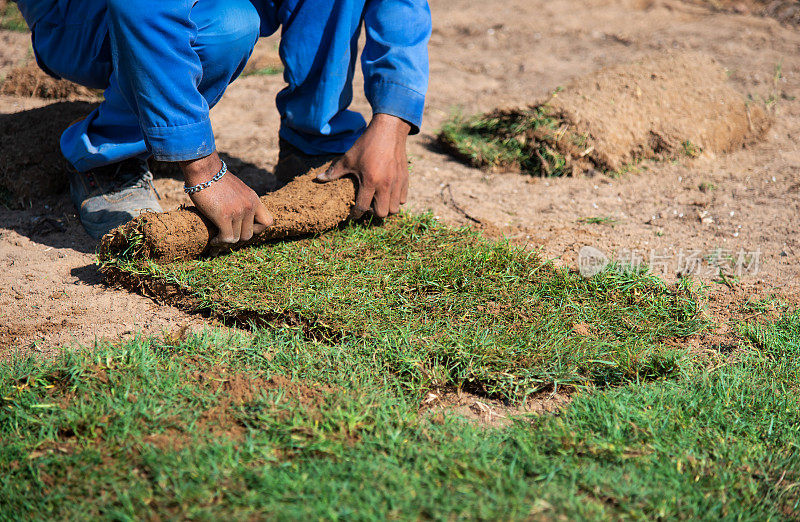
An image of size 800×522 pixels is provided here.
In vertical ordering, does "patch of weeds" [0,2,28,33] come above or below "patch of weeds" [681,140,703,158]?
below

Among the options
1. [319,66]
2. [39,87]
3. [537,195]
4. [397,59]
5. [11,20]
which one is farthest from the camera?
[11,20]

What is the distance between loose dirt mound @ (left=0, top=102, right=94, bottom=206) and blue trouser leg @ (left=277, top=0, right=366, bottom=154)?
1.21 metres

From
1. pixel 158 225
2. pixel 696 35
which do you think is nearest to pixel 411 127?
pixel 158 225

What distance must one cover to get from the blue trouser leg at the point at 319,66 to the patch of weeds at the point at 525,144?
908mm

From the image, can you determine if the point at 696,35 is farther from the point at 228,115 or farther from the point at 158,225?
the point at 158,225

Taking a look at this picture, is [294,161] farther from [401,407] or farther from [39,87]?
[39,87]

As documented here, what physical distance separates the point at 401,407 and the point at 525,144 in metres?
2.26

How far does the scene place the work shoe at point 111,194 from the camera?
2.79m

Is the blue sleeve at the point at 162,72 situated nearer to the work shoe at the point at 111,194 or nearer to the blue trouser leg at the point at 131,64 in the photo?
the blue trouser leg at the point at 131,64

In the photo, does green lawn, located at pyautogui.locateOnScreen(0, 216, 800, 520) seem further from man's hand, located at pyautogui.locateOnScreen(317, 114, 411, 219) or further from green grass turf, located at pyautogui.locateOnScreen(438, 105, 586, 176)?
green grass turf, located at pyautogui.locateOnScreen(438, 105, 586, 176)

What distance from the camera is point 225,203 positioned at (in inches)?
94.3

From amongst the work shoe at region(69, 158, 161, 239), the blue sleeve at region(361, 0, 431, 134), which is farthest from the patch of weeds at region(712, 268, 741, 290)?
the work shoe at region(69, 158, 161, 239)

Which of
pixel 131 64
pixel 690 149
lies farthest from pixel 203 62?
pixel 690 149

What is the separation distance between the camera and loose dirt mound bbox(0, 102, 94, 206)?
3.18 meters
